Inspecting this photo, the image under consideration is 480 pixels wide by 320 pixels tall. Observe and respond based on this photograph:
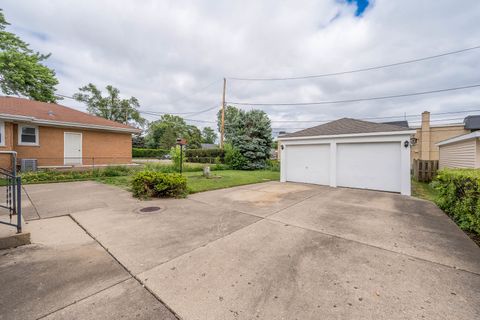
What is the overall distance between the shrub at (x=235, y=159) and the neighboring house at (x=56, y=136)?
8177 millimetres

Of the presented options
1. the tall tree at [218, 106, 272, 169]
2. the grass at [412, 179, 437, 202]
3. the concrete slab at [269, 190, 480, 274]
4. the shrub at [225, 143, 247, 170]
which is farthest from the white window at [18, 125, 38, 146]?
the grass at [412, 179, 437, 202]

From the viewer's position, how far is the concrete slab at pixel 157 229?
2846 millimetres

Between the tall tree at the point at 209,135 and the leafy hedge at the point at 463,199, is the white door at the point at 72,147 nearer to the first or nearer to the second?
the leafy hedge at the point at 463,199

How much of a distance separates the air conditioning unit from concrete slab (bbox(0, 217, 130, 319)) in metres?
10.3

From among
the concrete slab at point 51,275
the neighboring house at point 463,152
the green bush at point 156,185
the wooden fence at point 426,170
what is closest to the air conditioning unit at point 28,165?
the green bush at point 156,185

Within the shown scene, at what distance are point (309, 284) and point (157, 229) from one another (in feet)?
9.57

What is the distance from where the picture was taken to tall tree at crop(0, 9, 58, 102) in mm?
12227

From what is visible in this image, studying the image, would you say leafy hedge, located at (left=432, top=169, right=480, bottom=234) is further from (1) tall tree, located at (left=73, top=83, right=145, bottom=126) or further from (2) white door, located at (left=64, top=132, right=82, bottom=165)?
(1) tall tree, located at (left=73, top=83, right=145, bottom=126)

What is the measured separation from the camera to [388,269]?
249 cm

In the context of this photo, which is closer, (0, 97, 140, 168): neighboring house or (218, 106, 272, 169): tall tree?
(0, 97, 140, 168): neighboring house

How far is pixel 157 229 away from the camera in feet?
12.5

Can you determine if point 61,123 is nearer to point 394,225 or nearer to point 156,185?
point 156,185

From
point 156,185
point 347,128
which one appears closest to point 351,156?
point 347,128

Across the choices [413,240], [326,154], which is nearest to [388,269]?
[413,240]
